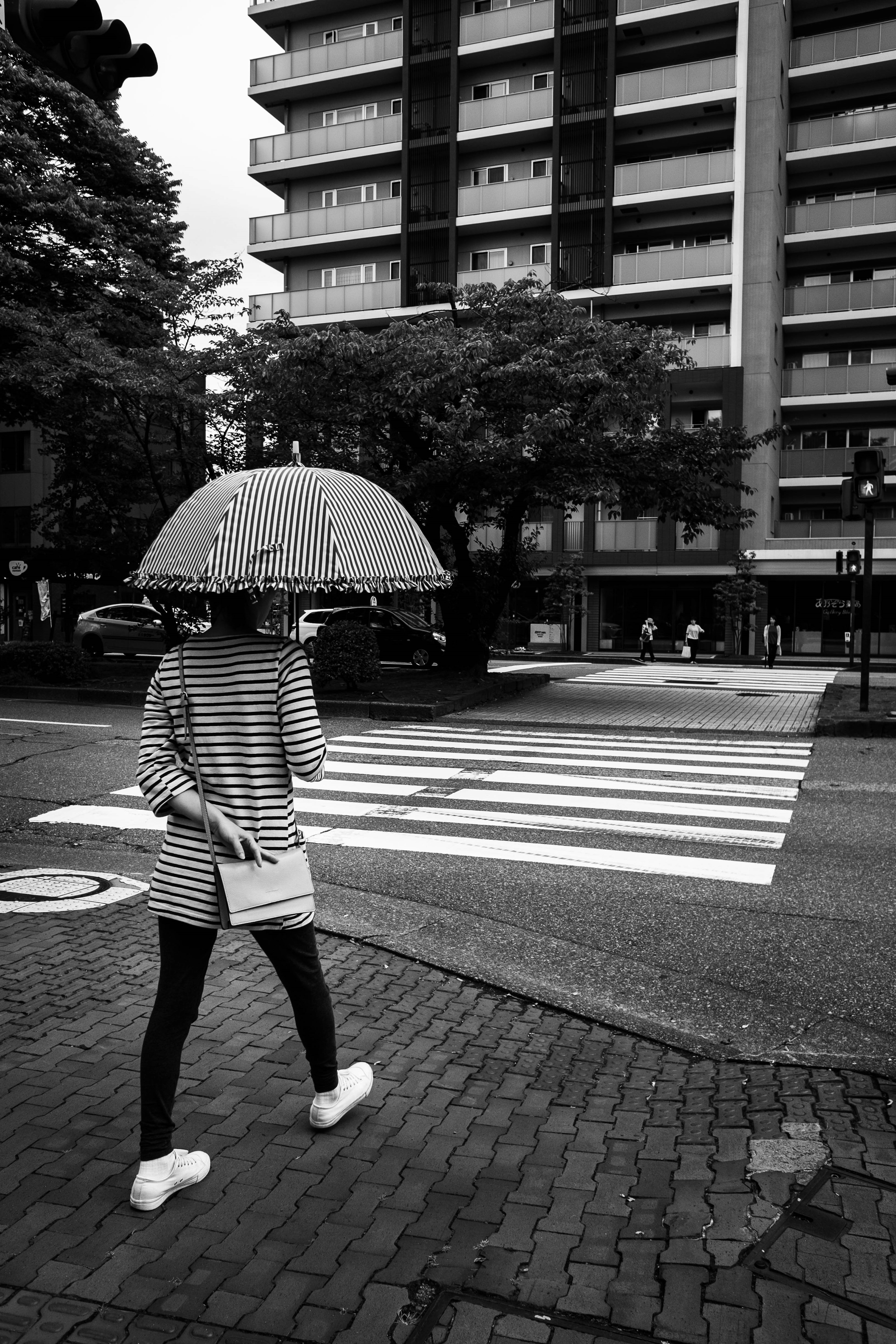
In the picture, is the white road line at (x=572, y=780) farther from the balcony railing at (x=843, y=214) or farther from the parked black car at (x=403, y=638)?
the balcony railing at (x=843, y=214)

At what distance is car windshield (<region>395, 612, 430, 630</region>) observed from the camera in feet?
92.3

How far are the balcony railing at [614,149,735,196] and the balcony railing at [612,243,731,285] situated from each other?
2095 millimetres

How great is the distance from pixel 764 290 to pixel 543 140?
1045cm

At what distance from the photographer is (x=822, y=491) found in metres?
41.0

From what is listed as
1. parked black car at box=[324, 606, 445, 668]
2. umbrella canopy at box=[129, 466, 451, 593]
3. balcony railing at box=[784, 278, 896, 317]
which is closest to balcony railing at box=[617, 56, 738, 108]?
balcony railing at box=[784, 278, 896, 317]

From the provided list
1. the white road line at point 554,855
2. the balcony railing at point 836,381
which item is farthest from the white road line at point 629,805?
the balcony railing at point 836,381

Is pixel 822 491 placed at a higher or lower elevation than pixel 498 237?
lower

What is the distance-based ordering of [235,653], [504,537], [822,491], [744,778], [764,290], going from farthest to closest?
[822,491], [764,290], [504,537], [744,778], [235,653]

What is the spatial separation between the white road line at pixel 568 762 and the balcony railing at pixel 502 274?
3088 centimetres

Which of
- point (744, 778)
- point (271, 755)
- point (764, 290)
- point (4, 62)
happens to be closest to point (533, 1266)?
point (271, 755)

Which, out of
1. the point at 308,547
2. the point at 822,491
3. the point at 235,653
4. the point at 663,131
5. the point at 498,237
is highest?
the point at 663,131

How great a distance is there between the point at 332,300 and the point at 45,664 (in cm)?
2811

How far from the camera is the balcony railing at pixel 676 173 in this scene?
37.8m

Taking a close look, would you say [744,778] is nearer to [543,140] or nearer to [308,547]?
[308,547]
